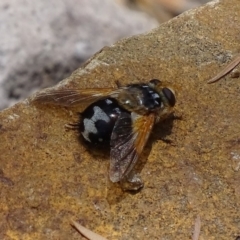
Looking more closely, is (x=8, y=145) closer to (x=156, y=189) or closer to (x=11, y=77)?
(x=156, y=189)

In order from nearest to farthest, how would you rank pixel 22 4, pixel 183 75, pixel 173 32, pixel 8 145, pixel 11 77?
pixel 8 145 < pixel 183 75 < pixel 173 32 < pixel 11 77 < pixel 22 4

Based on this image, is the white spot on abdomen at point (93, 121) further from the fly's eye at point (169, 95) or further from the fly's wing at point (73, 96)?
the fly's eye at point (169, 95)

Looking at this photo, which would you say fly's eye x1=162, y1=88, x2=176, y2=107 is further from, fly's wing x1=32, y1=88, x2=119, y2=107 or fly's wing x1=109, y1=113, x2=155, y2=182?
fly's wing x1=32, y1=88, x2=119, y2=107

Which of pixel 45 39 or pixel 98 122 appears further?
pixel 45 39

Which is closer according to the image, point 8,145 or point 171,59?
point 8,145

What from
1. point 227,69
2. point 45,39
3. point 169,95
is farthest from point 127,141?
point 45,39

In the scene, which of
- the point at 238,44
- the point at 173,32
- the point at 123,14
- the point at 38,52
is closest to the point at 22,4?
the point at 38,52

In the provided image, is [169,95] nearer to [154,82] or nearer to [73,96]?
[154,82]

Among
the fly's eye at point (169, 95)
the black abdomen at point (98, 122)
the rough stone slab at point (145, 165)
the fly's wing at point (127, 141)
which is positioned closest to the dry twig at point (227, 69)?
the rough stone slab at point (145, 165)
